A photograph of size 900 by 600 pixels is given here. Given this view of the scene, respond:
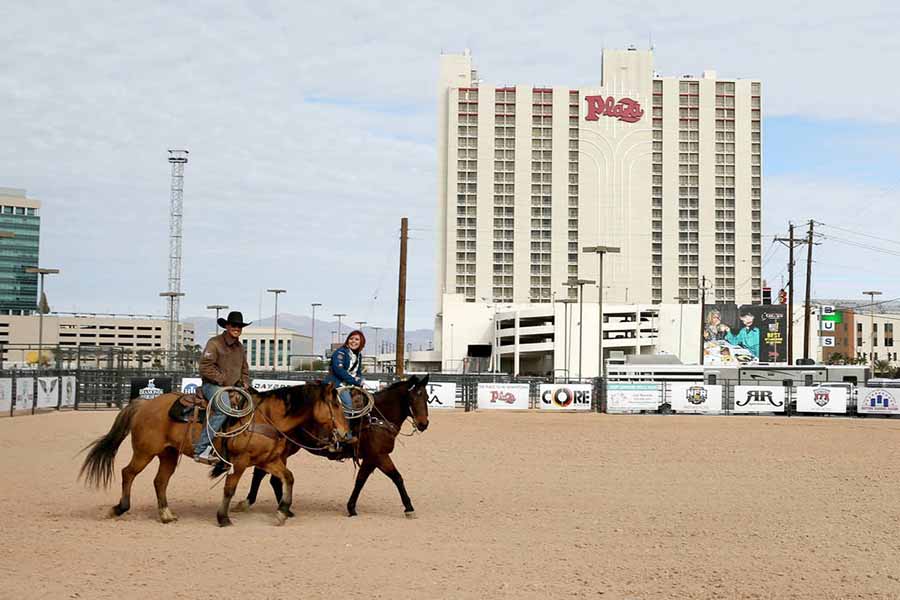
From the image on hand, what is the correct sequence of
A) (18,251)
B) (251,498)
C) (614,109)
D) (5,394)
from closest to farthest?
(251,498)
(5,394)
(614,109)
(18,251)

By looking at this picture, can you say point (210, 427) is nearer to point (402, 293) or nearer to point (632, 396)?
point (402, 293)

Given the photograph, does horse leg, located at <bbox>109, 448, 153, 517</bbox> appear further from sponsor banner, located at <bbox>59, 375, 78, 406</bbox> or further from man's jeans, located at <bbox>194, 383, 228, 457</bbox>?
sponsor banner, located at <bbox>59, 375, 78, 406</bbox>

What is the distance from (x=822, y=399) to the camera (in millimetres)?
44500

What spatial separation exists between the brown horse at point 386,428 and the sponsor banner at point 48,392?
25284 mm

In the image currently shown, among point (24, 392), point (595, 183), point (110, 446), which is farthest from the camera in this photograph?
point (595, 183)

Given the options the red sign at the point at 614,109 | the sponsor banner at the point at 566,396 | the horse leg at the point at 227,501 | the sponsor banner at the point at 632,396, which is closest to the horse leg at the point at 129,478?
the horse leg at the point at 227,501

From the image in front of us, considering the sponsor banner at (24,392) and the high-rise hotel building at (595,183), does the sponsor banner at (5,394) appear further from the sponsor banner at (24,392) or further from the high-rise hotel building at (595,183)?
the high-rise hotel building at (595,183)

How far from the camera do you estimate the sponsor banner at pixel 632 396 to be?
44406mm

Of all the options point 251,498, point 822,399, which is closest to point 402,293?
point 822,399

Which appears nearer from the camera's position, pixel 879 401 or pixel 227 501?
pixel 227 501

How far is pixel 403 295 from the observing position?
42969mm

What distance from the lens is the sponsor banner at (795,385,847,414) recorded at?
44500 millimetres

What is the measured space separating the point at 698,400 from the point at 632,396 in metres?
2.84

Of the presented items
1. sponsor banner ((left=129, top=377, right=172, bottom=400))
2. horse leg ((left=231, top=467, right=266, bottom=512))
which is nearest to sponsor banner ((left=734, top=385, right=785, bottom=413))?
sponsor banner ((left=129, top=377, right=172, bottom=400))
